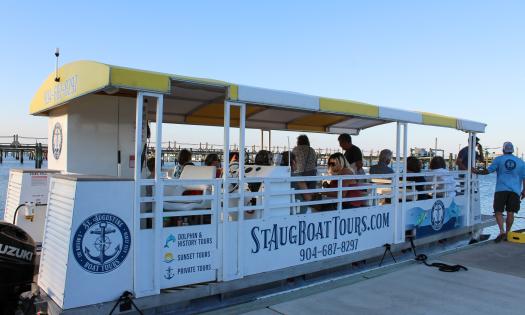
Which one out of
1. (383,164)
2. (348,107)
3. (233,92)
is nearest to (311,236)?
(348,107)

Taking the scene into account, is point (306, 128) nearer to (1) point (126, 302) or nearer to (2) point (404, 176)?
(2) point (404, 176)

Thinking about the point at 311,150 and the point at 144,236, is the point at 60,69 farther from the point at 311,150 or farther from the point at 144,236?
the point at 311,150

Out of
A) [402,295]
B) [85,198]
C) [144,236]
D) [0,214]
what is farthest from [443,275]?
[0,214]

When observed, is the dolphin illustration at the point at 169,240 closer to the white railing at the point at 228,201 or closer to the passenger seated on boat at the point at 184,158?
the white railing at the point at 228,201

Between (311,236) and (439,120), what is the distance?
10.7 ft

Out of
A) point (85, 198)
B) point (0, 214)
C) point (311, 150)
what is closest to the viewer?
point (85, 198)

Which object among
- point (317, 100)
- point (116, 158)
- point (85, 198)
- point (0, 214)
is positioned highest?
point (317, 100)

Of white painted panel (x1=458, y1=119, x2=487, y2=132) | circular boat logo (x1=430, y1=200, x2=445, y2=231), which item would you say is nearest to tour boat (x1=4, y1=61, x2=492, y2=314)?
circular boat logo (x1=430, y1=200, x2=445, y2=231)

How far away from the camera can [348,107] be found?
5324 mm

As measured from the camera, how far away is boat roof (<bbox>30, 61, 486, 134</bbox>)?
11.9 feet

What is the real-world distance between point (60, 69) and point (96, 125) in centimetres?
75

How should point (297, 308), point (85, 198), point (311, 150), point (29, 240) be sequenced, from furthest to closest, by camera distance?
point (311, 150) → point (297, 308) → point (29, 240) → point (85, 198)

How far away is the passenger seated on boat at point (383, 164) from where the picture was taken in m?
6.71

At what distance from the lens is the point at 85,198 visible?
337cm
